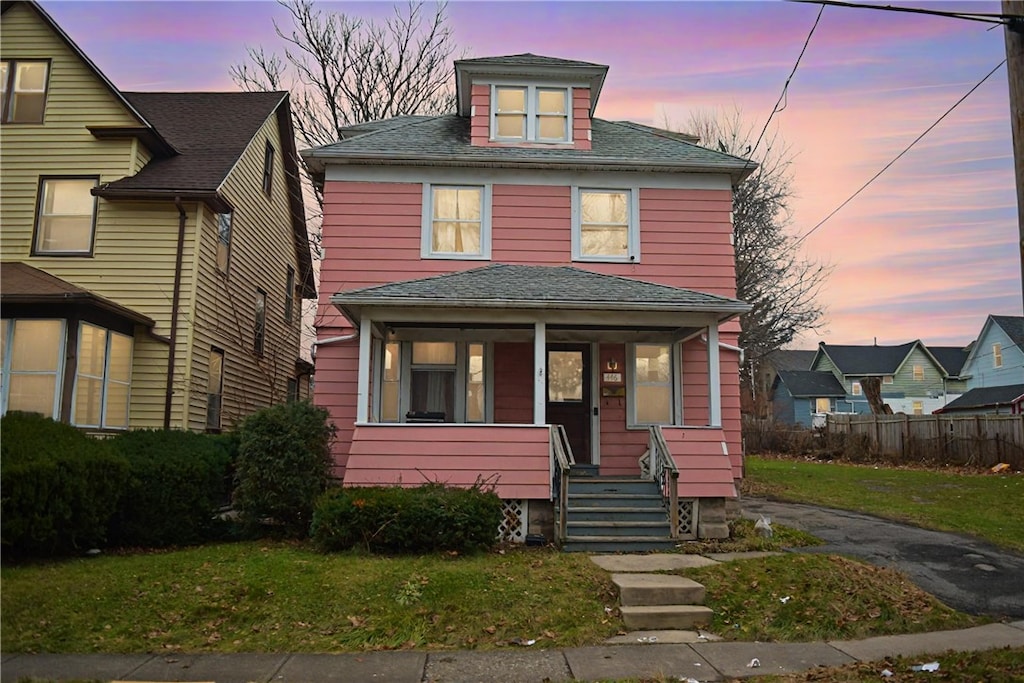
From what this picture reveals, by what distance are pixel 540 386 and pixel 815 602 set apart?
4.71 meters

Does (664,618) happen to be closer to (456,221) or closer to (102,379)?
(456,221)

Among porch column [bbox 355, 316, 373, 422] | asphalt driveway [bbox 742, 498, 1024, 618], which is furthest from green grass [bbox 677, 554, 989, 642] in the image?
porch column [bbox 355, 316, 373, 422]

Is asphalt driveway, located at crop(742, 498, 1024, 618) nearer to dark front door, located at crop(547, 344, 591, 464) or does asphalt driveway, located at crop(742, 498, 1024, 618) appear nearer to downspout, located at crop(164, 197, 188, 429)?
dark front door, located at crop(547, 344, 591, 464)

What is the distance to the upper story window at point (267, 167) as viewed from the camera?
1858 cm

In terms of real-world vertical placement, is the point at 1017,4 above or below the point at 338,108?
below

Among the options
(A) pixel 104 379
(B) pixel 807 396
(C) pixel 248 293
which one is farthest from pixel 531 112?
(B) pixel 807 396

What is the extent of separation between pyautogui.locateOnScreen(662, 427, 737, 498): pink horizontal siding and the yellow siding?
8612 millimetres

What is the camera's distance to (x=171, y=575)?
7902 mm

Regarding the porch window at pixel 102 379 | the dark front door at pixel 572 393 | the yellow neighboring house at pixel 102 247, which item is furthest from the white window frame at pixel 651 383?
the porch window at pixel 102 379

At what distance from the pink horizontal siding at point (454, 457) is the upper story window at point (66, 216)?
8024 millimetres

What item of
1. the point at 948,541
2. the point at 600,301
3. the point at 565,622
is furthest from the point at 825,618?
the point at 600,301

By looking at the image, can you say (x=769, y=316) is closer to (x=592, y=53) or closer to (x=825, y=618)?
(x=592, y=53)

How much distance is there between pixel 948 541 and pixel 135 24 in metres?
15.2

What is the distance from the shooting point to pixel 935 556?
31.2 feet
